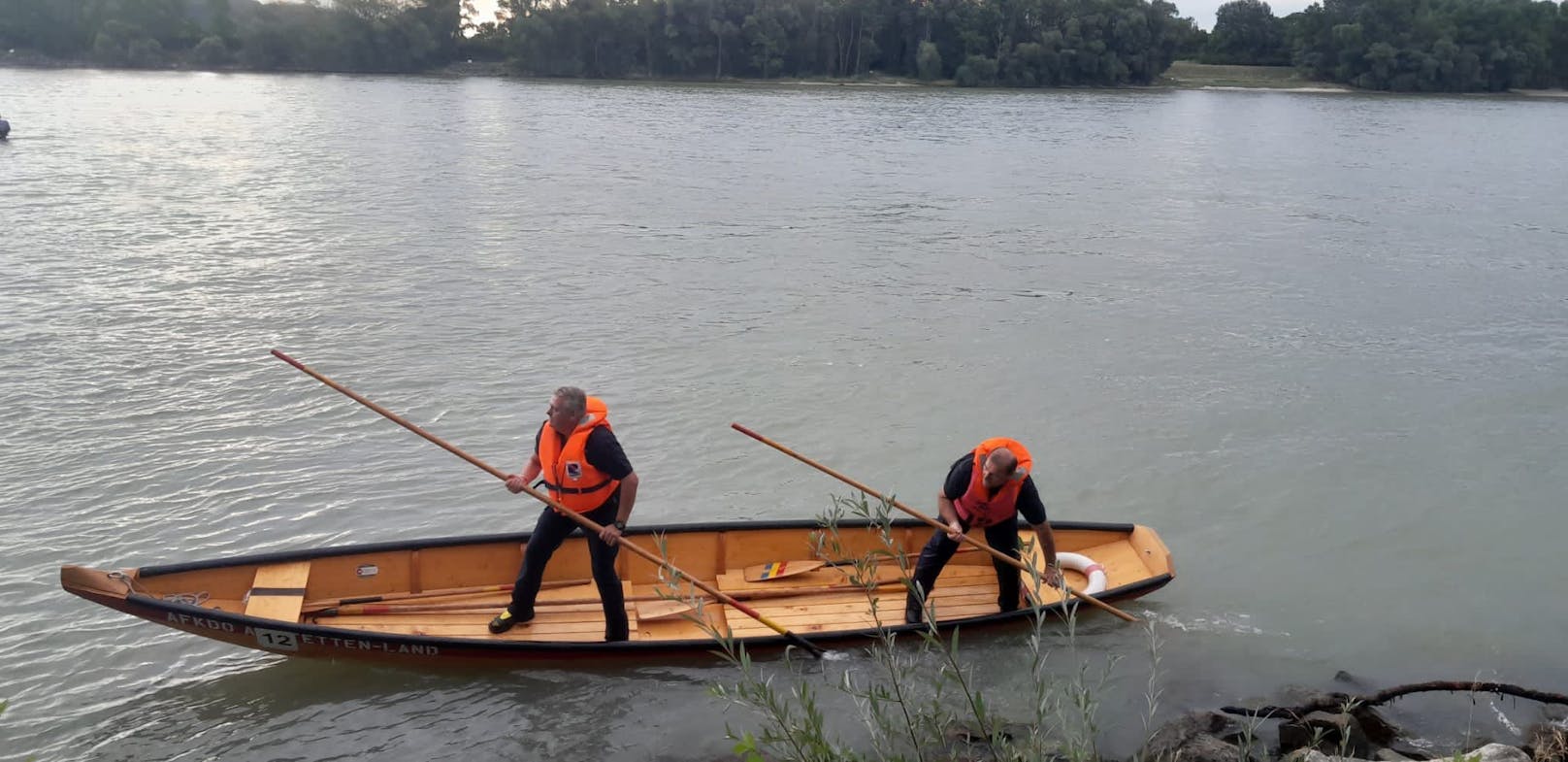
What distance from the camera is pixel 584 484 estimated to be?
8.55 m

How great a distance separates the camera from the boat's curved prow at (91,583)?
780 cm

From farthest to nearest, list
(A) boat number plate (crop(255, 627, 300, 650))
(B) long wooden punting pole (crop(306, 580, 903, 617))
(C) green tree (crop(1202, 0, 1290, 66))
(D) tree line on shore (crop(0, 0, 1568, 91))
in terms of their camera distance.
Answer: (C) green tree (crop(1202, 0, 1290, 66)) < (D) tree line on shore (crop(0, 0, 1568, 91)) < (B) long wooden punting pole (crop(306, 580, 903, 617)) < (A) boat number plate (crop(255, 627, 300, 650))

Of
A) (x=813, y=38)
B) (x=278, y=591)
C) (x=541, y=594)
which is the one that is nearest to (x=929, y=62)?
(x=813, y=38)

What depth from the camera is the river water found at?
9.46 m

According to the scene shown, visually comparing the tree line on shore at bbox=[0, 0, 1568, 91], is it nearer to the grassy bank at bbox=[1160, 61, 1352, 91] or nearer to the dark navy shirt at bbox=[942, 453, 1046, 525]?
the grassy bank at bbox=[1160, 61, 1352, 91]

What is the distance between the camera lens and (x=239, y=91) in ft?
222

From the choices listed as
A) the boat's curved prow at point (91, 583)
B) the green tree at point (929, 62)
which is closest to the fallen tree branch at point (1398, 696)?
the boat's curved prow at point (91, 583)

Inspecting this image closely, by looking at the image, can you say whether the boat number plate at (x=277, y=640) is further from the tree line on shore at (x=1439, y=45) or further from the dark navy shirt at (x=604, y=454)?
the tree line on shore at (x=1439, y=45)

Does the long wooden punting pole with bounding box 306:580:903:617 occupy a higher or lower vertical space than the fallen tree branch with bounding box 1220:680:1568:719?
higher

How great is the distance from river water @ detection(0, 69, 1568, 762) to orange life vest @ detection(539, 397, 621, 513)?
1698mm

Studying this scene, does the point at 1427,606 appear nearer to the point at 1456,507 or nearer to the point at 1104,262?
the point at 1456,507

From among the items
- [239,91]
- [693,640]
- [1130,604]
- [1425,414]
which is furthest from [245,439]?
[239,91]

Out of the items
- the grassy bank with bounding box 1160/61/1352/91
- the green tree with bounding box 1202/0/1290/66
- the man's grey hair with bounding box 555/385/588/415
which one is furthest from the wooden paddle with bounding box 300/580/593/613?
the green tree with bounding box 1202/0/1290/66

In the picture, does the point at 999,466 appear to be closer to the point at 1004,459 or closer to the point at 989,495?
the point at 1004,459
